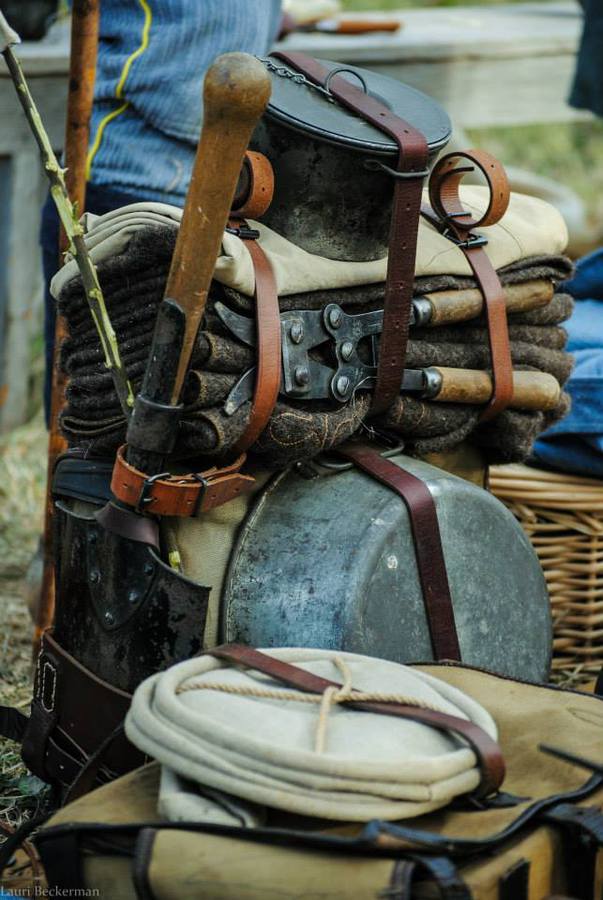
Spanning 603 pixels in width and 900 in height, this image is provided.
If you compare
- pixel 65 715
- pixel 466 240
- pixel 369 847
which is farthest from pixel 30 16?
pixel 369 847

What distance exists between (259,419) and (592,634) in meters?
1.08

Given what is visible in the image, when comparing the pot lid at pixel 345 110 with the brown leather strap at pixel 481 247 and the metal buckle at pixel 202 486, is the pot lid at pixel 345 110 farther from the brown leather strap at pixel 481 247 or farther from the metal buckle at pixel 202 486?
the metal buckle at pixel 202 486

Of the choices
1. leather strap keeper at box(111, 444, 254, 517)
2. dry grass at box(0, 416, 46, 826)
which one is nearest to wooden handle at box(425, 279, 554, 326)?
leather strap keeper at box(111, 444, 254, 517)

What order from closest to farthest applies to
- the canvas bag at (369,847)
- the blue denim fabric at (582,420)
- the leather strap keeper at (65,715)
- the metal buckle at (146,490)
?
1. the canvas bag at (369,847)
2. the metal buckle at (146,490)
3. the leather strap keeper at (65,715)
4. the blue denim fabric at (582,420)

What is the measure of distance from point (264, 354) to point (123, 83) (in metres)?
0.85

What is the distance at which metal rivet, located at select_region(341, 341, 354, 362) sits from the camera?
1797 millimetres

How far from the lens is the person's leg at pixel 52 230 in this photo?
2336mm

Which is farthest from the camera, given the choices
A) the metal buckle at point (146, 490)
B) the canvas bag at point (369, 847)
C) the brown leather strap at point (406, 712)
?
the metal buckle at point (146, 490)

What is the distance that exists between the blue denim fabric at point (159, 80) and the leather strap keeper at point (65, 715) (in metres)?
0.93

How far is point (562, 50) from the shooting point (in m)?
4.61

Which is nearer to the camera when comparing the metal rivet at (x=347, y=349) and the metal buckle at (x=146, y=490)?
the metal buckle at (x=146, y=490)

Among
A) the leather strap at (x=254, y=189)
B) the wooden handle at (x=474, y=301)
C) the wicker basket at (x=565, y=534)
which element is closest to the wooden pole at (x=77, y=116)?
the leather strap at (x=254, y=189)

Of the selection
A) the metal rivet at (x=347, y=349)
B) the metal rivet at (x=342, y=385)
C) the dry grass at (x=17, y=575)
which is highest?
the metal rivet at (x=347, y=349)

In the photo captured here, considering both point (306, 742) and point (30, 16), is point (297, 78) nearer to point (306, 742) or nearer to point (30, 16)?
point (306, 742)
